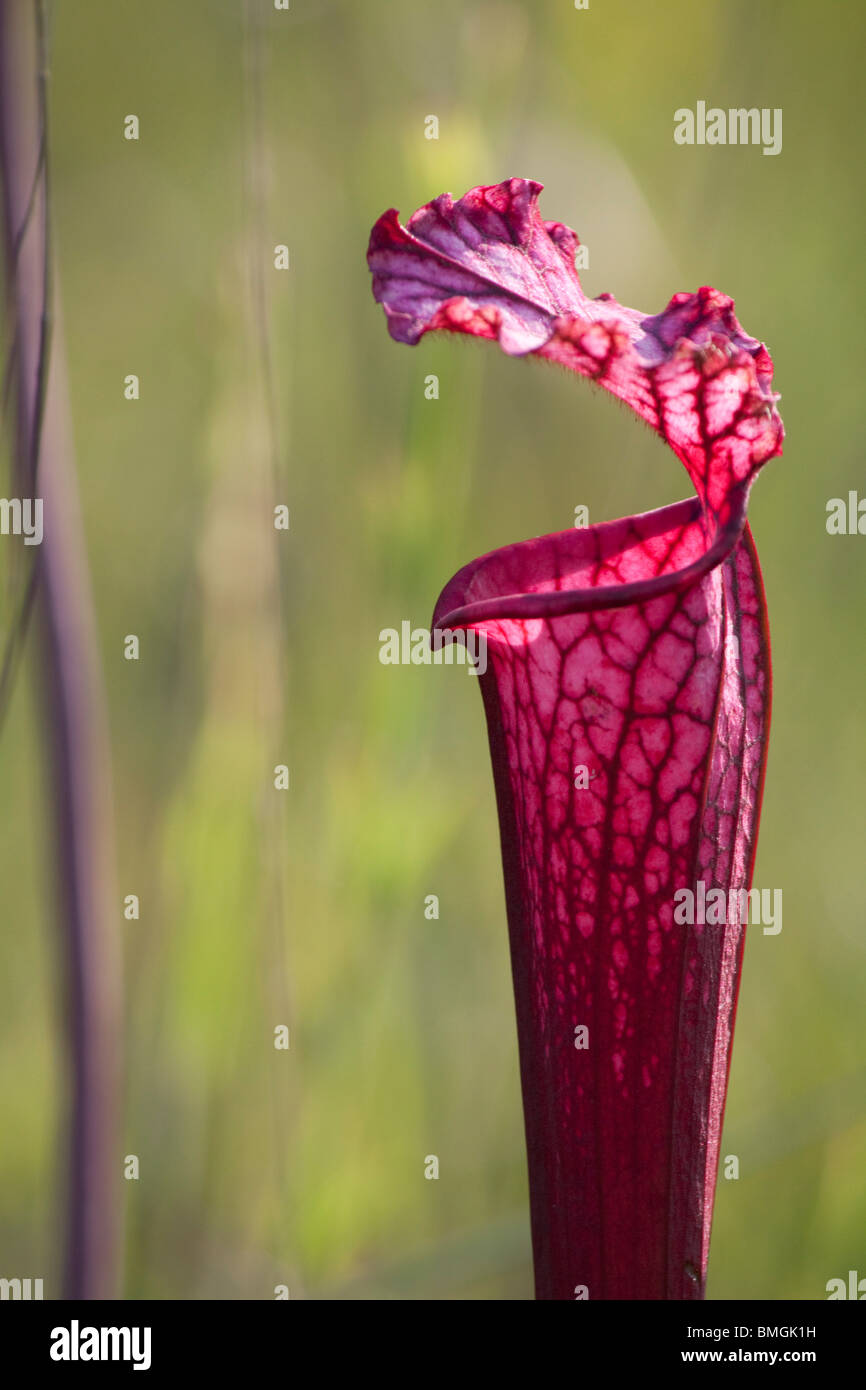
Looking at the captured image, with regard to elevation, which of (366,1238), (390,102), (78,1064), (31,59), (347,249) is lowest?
(366,1238)

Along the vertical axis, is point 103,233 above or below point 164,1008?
above

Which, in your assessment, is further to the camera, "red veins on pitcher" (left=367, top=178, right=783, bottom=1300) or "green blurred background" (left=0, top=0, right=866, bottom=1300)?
"green blurred background" (left=0, top=0, right=866, bottom=1300)

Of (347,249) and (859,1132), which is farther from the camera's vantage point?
(347,249)

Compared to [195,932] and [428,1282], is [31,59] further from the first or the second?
[428,1282]

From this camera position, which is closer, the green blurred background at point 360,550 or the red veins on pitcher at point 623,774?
the red veins on pitcher at point 623,774

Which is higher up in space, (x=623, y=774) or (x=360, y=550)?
(x=360, y=550)

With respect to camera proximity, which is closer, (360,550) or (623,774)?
(623,774)
